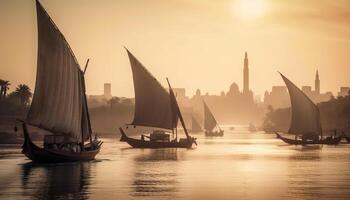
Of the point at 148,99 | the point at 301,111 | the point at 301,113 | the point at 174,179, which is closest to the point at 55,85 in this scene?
the point at 174,179

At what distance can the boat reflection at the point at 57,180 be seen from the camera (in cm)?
5354

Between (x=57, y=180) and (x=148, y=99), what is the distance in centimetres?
4784

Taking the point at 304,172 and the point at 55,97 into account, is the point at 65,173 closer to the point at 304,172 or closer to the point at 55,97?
the point at 55,97

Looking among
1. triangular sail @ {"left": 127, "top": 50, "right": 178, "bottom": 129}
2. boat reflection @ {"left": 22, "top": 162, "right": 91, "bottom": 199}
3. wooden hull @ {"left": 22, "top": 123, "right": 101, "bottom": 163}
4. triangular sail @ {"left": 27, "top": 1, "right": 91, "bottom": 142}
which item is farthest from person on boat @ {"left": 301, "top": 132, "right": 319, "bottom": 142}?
triangular sail @ {"left": 27, "top": 1, "right": 91, "bottom": 142}

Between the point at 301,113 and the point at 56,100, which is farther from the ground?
the point at 301,113

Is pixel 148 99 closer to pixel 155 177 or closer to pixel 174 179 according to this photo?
pixel 155 177

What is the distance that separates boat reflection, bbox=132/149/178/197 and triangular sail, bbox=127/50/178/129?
1258cm

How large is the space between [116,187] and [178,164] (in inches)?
1155

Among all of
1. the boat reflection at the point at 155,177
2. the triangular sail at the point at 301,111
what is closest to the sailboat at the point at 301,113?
the triangular sail at the point at 301,111

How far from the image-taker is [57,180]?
209ft

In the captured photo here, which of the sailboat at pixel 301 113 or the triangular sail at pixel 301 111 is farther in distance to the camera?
the triangular sail at pixel 301 111

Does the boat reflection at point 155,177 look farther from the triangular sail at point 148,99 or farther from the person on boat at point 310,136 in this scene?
the person on boat at point 310,136

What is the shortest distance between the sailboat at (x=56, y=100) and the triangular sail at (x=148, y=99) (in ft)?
86.0

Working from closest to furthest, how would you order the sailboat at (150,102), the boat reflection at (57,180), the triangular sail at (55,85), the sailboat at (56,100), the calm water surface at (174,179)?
the boat reflection at (57,180), the calm water surface at (174,179), the triangular sail at (55,85), the sailboat at (56,100), the sailboat at (150,102)
